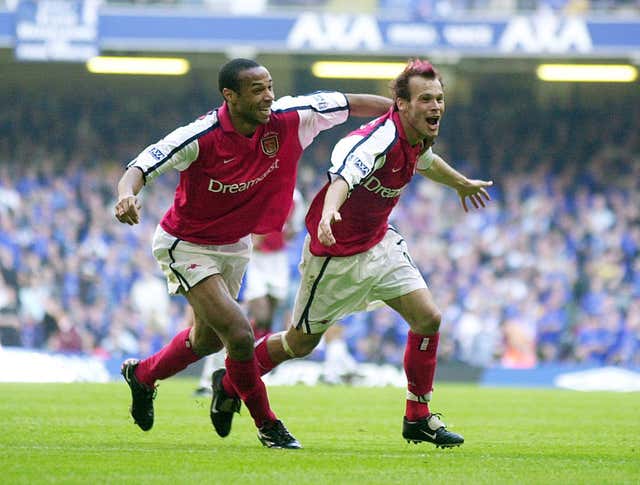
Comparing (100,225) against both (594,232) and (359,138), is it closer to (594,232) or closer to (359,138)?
(594,232)

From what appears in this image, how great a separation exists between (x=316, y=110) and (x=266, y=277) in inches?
233

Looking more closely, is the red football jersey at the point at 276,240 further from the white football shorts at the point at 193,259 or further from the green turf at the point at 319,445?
the white football shorts at the point at 193,259

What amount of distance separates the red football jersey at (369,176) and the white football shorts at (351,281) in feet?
0.25

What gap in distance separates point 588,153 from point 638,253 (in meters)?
3.37

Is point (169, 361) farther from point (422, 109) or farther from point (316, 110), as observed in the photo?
point (422, 109)

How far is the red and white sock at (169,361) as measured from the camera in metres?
8.06

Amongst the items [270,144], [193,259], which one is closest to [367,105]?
[270,144]

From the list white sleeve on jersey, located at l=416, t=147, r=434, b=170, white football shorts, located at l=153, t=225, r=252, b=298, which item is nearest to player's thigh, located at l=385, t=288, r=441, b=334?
white sleeve on jersey, located at l=416, t=147, r=434, b=170

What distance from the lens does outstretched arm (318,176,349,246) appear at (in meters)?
6.60

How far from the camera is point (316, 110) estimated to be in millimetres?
7789

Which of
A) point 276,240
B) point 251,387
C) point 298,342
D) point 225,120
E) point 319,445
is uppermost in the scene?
point 276,240

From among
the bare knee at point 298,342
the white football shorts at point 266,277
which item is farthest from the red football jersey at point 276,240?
the bare knee at point 298,342

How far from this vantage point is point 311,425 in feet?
30.9

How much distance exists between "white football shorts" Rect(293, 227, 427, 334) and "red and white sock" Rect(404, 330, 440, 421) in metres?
0.33
